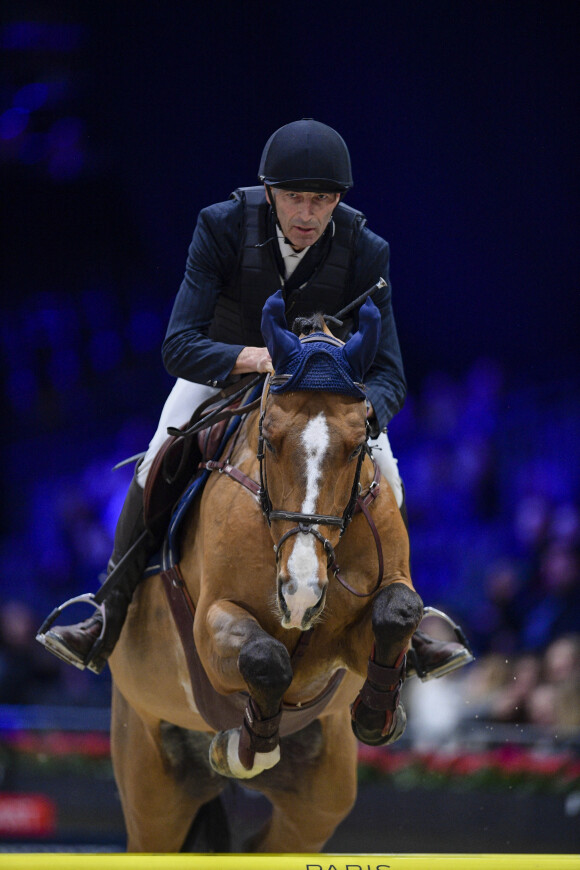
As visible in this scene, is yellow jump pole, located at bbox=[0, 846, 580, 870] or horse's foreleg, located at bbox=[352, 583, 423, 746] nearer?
yellow jump pole, located at bbox=[0, 846, 580, 870]

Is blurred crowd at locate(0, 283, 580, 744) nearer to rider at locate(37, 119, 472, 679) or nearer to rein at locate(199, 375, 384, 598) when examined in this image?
rider at locate(37, 119, 472, 679)

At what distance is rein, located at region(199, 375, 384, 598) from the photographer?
313 centimetres

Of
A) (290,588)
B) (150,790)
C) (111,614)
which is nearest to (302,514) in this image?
A: (290,588)

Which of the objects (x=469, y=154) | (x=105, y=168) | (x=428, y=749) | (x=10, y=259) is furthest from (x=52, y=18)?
(x=428, y=749)

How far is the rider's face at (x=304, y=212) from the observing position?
153 inches

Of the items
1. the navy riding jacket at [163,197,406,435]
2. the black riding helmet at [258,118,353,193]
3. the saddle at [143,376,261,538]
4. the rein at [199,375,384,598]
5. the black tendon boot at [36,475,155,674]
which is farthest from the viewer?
the black tendon boot at [36,475,155,674]

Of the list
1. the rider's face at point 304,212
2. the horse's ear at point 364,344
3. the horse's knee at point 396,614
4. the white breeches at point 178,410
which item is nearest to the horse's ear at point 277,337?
the horse's ear at point 364,344

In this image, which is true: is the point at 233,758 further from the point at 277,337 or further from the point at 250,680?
the point at 277,337

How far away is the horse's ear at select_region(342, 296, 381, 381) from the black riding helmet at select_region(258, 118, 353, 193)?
672mm

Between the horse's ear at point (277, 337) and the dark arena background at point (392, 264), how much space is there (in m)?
4.31

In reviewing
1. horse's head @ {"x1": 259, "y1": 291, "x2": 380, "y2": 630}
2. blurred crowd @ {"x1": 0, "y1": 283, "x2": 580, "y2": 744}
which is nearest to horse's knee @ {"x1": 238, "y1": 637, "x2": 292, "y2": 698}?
horse's head @ {"x1": 259, "y1": 291, "x2": 380, "y2": 630}

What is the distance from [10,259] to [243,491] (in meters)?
4.70

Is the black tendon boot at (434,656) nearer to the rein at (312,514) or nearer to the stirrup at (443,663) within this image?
the stirrup at (443,663)

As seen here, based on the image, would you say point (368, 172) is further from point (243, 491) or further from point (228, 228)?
point (243, 491)
